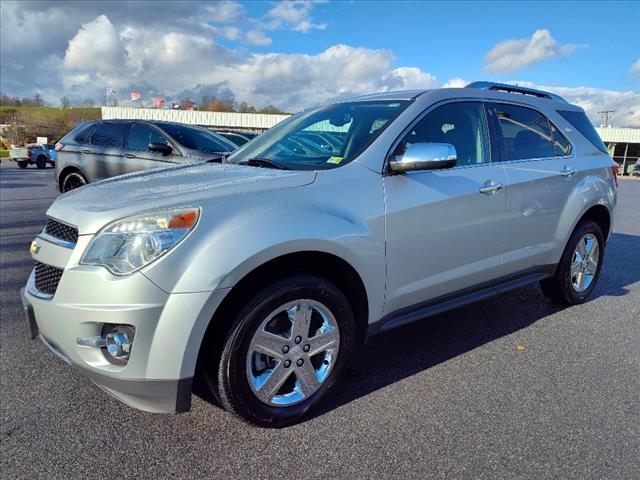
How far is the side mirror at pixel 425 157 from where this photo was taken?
2738 mm

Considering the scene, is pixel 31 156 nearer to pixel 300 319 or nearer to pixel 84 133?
pixel 84 133

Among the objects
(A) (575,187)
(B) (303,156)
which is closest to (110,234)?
(B) (303,156)

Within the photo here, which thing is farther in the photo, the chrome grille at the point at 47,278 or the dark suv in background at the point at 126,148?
the dark suv in background at the point at 126,148

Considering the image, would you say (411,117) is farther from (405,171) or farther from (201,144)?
(201,144)

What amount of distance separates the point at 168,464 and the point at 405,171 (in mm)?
1954

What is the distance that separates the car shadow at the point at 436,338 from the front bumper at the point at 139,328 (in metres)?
0.56

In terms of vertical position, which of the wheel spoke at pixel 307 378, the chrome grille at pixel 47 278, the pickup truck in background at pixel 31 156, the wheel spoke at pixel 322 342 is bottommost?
the pickup truck in background at pixel 31 156

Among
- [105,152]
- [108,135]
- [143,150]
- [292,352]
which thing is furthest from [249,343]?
[108,135]

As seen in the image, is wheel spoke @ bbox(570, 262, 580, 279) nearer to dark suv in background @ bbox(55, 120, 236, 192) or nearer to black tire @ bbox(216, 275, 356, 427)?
black tire @ bbox(216, 275, 356, 427)

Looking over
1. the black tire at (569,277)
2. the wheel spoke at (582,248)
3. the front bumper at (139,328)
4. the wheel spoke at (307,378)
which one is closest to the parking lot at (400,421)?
the wheel spoke at (307,378)

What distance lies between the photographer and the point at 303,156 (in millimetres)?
3098

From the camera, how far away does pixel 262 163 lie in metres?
3.11

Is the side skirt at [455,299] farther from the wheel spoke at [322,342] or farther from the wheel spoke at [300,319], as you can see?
the wheel spoke at [300,319]

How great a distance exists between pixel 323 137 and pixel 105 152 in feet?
19.6
